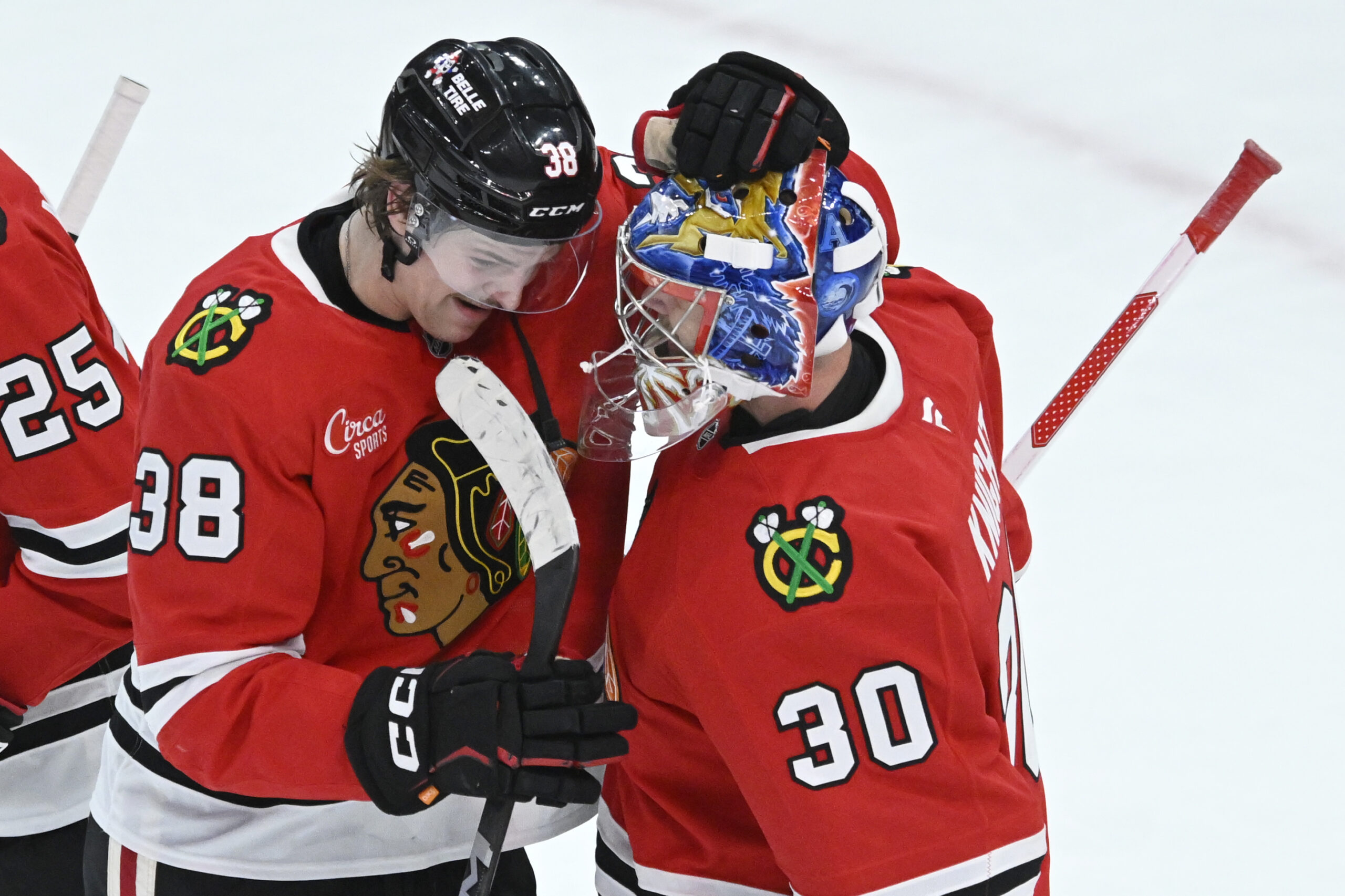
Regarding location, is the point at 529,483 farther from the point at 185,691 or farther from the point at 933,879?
the point at 933,879

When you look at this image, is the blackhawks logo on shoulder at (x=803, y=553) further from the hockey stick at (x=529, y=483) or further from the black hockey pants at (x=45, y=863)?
the black hockey pants at (x=45, y=863)

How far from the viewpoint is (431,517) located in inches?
63.9

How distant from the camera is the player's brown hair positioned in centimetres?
148

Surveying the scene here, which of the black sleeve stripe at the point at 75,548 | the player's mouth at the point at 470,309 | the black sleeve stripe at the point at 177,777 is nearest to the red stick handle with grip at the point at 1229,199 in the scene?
the player's mouth at the point at 470,309

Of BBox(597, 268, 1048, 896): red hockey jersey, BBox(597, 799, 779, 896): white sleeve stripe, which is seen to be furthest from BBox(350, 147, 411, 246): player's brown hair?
BBox(597, 799, 779, 896): white sleeve stripe

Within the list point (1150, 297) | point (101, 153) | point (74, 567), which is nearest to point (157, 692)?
point (74, 567)

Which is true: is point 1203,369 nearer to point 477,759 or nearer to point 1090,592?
point 1090,592

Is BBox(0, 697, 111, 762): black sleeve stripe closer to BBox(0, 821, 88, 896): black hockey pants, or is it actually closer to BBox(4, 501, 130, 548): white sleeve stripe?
BBox(0, 821, 88, 896): black hockey pants

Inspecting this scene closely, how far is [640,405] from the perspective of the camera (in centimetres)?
154

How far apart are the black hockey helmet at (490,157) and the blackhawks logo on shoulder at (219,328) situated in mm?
174

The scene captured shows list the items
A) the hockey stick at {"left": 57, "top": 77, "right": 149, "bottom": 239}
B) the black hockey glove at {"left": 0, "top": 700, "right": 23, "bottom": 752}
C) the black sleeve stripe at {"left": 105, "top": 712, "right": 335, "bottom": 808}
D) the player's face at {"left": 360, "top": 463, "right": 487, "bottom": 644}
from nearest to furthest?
the player's face at {"left": 360, "top": 463, "right": 487, "bottom": 644}
the black sleeve stripe at {"left": 105, "top": 712, "right": 335, "bottom": 808}
the black hockey glove at {"left": 0, "top": 700, "right": 23, "bottom": 752}
the hockey stick at {"left": 57, "top": 77, "right": 149, "bottom": 239}

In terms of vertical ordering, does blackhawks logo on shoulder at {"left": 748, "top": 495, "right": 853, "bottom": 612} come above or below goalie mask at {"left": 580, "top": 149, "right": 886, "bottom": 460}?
below

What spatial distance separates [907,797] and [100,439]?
114 cm

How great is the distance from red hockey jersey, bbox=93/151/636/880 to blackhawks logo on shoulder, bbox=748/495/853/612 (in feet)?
1.24
